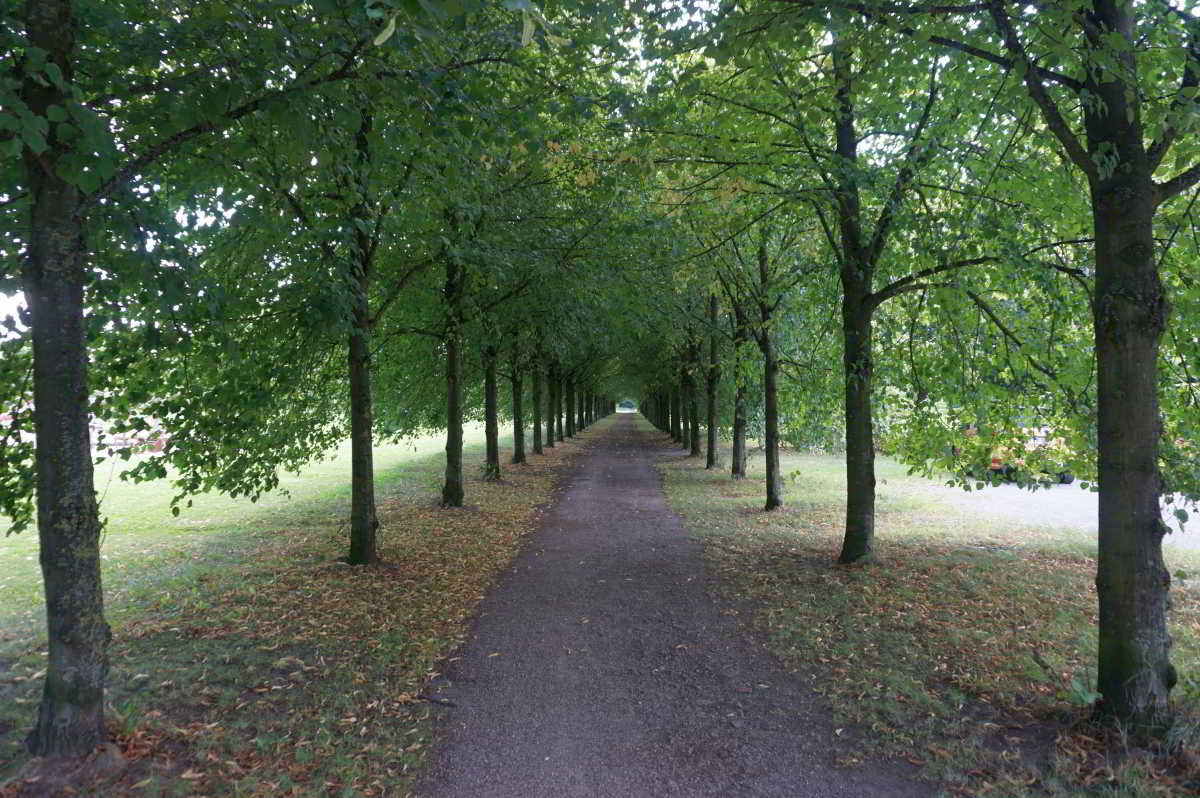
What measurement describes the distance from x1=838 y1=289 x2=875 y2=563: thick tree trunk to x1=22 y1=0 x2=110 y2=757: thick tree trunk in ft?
25.0

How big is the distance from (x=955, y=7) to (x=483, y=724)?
5.56 m

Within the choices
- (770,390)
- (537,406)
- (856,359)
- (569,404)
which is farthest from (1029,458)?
(569,404)

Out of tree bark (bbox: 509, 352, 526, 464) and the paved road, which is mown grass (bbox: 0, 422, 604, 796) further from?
tree bark (bbox: 509, 352, 526, 464)

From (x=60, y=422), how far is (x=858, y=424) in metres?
8.04

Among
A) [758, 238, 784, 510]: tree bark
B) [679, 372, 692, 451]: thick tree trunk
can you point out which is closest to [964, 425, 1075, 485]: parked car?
[758, 238, 784, 510]: tree bark

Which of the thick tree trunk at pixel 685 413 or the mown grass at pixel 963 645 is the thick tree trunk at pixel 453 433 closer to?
the mown grass at pixel 963 645

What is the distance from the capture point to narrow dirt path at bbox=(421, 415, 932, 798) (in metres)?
3.79

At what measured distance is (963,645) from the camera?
222 inches

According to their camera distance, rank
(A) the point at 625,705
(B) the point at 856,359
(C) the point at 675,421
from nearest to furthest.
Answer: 1. (A) the point at 625,705
2. (B) the point at 856,359
3. (C) the point at 675,421

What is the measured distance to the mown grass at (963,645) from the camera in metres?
3.80

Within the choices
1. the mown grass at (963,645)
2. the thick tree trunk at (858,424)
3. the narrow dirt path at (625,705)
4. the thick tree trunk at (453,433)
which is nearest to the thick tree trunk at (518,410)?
the thick tree trunk at (453,433)

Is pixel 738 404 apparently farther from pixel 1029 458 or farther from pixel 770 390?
pixel 1029 458

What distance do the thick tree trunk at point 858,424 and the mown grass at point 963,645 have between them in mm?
395

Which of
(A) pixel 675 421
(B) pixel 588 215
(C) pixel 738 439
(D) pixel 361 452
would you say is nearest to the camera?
(D) pixel 361 452
